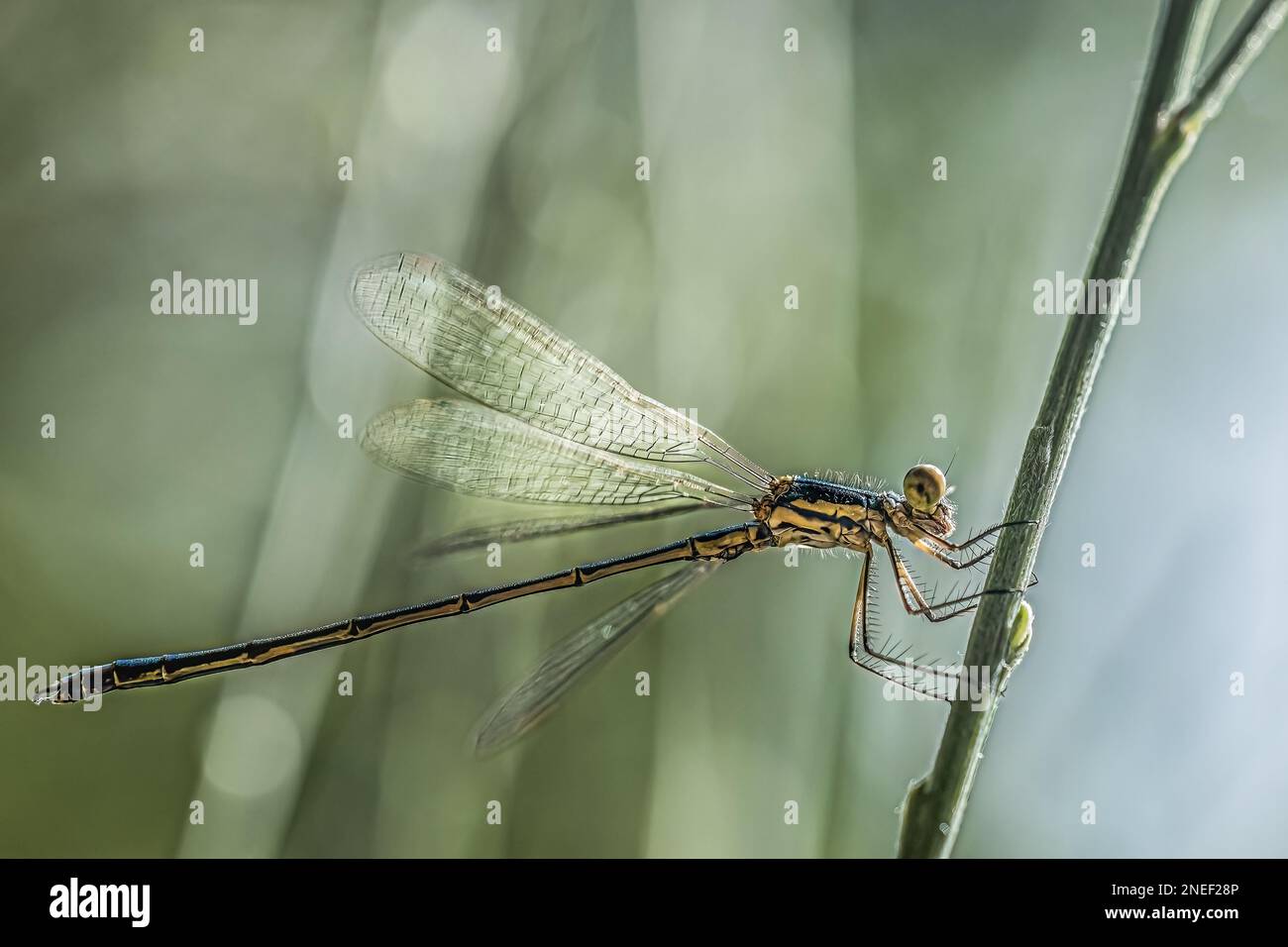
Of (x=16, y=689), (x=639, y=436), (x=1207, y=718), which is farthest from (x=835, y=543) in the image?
(x=16, y=689)

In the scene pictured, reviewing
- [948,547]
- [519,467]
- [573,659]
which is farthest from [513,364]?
[948,547]

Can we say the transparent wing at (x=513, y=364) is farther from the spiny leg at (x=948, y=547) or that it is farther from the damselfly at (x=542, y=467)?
the spiny leg at (x=948, y=547)

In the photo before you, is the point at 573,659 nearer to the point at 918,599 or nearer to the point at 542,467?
the point at 542,467

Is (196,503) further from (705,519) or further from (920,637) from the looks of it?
(920,637)

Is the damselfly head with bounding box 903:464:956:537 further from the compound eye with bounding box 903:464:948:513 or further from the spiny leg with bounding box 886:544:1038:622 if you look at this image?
the spiny leg with bounding box 886:544:1038:622
